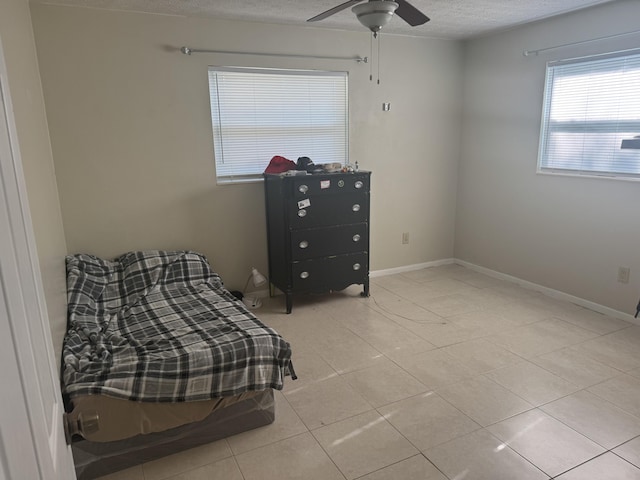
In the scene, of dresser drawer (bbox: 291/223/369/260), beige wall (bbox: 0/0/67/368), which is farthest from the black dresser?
beige wall (bbox: 0/0/67/368)

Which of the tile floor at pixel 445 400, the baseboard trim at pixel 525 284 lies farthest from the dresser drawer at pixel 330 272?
the baseboard trim at pixel 525 284

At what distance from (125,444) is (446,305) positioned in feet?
8.84

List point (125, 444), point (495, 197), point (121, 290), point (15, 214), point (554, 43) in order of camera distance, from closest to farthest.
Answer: point (15, 214)
point (125, 444)
point (121, 290)
point (554, 43)
point (495, 197)

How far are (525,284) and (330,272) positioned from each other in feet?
6.18

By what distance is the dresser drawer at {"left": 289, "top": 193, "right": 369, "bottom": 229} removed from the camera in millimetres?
3578

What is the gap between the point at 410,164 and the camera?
457 cm

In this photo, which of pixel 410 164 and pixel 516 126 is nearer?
pixel 516 126

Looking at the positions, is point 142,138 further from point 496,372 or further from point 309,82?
point 496,372

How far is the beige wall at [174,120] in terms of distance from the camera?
3.19m

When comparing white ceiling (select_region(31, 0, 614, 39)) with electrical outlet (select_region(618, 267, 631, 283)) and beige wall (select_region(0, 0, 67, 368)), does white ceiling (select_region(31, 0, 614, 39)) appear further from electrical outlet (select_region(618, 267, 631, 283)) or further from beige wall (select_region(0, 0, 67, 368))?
electrical outlet (select_region(618, 267, 631, 283))

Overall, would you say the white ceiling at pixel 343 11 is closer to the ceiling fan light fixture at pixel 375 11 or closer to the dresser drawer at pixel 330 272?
the ceiling fan light fixture at pixel 375 11

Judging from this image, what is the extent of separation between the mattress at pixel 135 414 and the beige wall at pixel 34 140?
1.00ft

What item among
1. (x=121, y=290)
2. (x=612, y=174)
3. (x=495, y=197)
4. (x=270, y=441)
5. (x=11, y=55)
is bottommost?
(x=270, y=441)

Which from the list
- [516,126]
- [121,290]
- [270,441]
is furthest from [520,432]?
[516,126]
